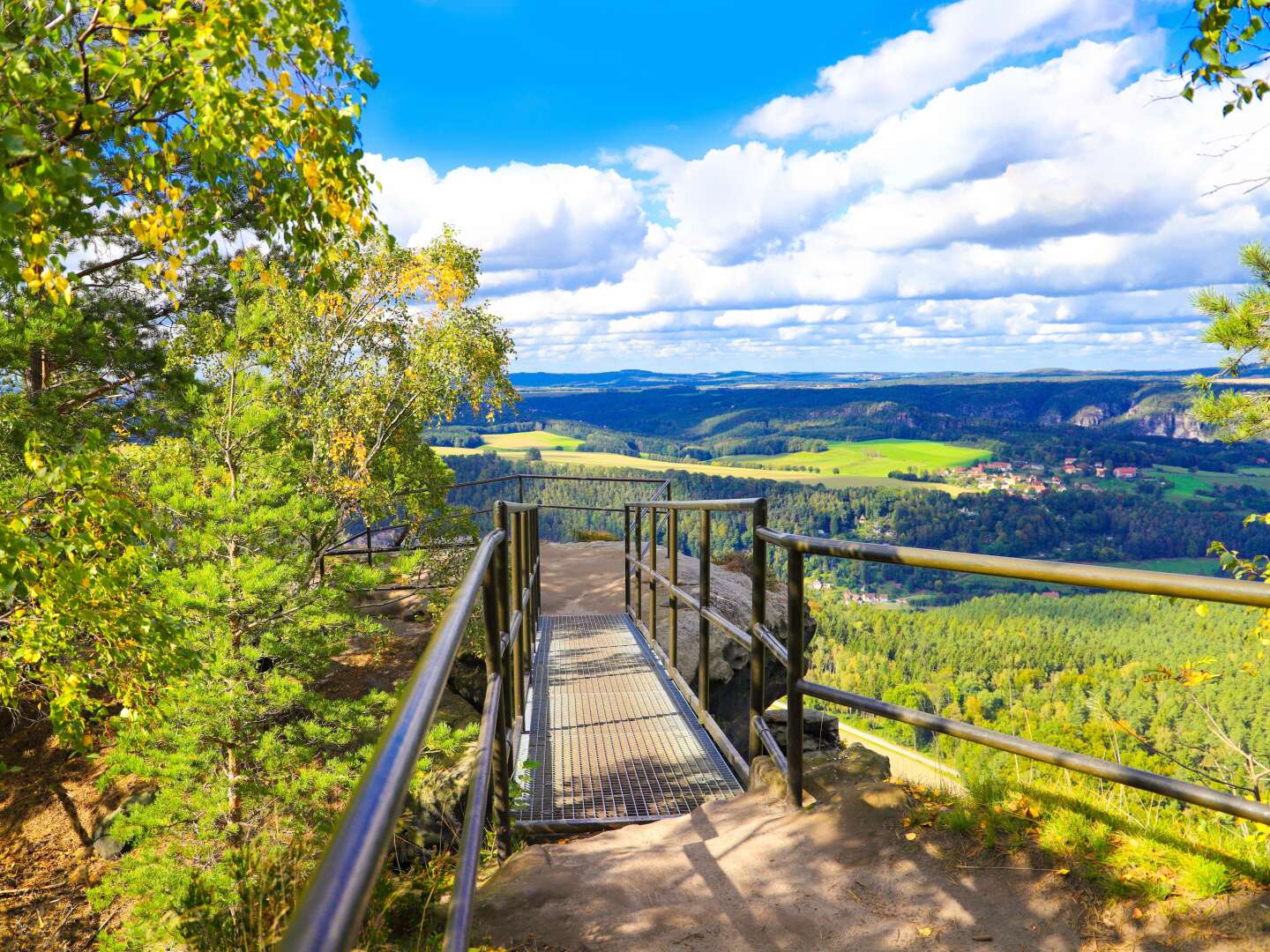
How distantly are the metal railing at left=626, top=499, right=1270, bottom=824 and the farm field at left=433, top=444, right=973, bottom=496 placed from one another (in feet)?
356

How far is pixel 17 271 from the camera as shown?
3.21 metres

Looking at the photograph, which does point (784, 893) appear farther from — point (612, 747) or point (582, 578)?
point (582, 578)

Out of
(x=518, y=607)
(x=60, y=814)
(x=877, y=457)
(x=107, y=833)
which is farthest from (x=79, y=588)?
(x=877, y=457)

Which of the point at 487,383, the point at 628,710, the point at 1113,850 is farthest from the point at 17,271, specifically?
the point at 487,383

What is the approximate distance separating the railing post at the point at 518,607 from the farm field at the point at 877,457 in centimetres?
13768

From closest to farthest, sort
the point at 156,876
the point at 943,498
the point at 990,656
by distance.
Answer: the point at 156,876 → the point at 990,656 → the point at 943,498

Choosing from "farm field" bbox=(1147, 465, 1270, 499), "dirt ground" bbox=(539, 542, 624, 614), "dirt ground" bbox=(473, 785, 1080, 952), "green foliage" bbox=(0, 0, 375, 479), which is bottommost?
"farm field" bbox=(1147, 465, 1270, 499)

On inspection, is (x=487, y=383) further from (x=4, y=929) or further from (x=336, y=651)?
(x=4, y=929)

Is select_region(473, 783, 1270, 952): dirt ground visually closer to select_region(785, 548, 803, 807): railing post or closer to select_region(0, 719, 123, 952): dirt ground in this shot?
select_region(785, 548, 803, 807): railing post

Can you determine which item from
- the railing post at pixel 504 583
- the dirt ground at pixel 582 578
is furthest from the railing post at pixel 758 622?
the dirt ground at pixel 582 578

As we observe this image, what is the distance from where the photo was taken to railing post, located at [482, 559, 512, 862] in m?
2.43

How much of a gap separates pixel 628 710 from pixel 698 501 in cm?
153

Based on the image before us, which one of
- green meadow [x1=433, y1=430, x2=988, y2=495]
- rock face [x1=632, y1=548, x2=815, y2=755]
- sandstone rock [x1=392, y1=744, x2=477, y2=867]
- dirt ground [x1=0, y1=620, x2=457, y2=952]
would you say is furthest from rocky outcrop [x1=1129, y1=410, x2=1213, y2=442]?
sandstone rock [x1=392, y1=744, x2=477, y2=867]

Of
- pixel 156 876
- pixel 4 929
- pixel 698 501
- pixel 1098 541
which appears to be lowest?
pixel 1098 541
